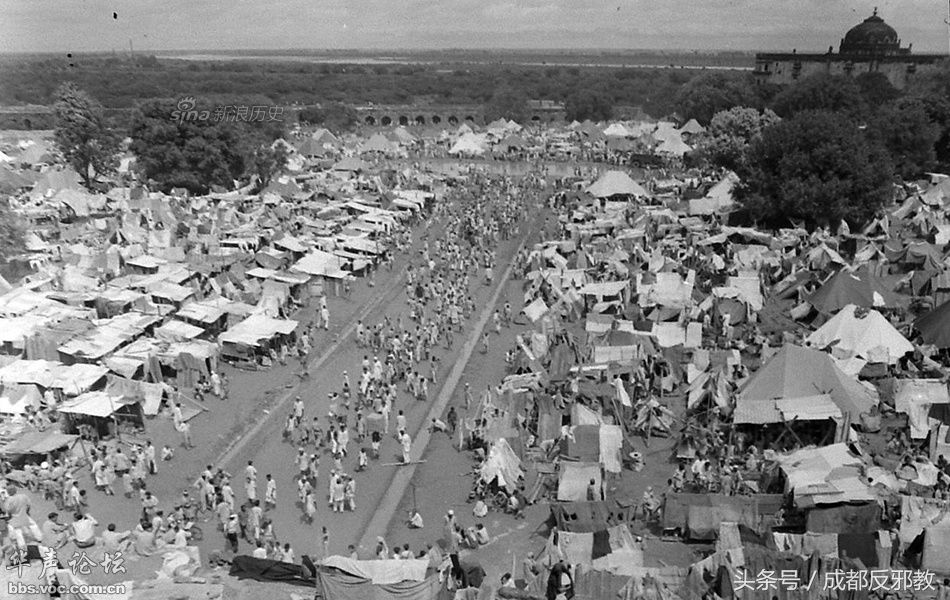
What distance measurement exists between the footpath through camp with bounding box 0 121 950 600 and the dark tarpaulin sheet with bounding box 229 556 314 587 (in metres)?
0.03

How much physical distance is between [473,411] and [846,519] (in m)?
8.57

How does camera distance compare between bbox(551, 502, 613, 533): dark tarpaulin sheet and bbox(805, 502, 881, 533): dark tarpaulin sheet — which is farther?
bbox(551, 502, 613, 533): dark tarpaulin sheet

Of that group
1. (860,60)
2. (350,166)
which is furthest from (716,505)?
(860,60)

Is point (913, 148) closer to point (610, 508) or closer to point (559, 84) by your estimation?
point (610, 508)

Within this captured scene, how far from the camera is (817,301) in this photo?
895 inches

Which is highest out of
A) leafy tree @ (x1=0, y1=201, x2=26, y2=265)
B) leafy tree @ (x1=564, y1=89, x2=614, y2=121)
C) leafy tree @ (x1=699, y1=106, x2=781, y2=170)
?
leafy tree @ (x1=564, y1=89, x2=614, y2=121)

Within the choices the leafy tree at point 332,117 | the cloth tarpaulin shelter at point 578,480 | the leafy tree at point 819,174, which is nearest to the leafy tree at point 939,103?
A: the leafy tree at point 819,174

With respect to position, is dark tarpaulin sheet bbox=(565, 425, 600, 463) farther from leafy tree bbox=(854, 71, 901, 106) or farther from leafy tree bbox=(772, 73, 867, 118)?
leafy tree bbox=(854, 71, 901, 106)

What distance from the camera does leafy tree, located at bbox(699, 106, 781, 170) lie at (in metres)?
39.2

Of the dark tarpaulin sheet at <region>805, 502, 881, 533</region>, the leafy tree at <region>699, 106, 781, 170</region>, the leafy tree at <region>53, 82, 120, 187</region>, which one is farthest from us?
the leafy tree at <region>53, 82, 120, 187</region>

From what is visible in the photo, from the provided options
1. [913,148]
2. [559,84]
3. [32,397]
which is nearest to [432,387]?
[32,397]

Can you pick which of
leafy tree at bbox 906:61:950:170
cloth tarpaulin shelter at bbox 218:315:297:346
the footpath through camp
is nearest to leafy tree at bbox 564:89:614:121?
leafy tree at bbox 906:61:950:170

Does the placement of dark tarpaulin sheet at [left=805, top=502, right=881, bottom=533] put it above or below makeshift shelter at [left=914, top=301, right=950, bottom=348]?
below

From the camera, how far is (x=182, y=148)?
133ft
